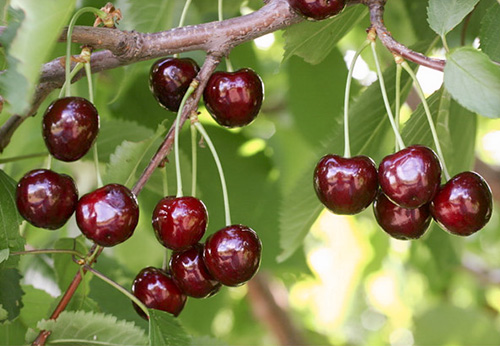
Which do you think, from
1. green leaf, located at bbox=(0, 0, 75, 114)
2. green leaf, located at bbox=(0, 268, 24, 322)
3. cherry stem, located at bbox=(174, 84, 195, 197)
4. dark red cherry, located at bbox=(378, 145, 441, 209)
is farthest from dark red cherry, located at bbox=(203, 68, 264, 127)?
green leaf, located at bbox=(0, 268, 24, 322)

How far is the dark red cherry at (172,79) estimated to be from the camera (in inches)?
47.8

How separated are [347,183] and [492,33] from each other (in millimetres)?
441

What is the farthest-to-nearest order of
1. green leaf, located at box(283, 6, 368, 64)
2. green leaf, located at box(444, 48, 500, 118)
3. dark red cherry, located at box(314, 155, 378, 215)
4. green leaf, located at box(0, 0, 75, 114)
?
green leaf, located at box(283, 6, 368, 64), dark red cherry, located at box(314, 155, 378, 215), green leaf, located at box(444, 48, 500, 118), green leaf, located at box(0, 0, 75, 114)

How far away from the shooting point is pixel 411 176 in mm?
983

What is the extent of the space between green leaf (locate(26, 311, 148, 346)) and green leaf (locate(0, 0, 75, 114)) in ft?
1.66

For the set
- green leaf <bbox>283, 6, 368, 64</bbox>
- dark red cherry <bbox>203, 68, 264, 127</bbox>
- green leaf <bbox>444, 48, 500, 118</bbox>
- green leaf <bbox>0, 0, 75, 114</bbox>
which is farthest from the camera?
green leaf <bbox>283, 6, 368, 64</bbox>

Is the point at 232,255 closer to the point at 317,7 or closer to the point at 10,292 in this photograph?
the point at 317,7

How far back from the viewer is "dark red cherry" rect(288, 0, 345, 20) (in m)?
1.07

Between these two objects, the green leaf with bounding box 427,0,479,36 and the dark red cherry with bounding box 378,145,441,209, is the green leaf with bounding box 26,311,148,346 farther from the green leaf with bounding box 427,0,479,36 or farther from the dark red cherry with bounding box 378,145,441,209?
the green leaf with bounding box 427,0,479,36

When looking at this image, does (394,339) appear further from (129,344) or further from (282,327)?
(129,344)

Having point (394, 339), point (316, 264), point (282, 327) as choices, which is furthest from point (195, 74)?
point (394, 339)

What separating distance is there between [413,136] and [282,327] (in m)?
1.63

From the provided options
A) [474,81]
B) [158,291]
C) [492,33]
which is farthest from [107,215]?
[492,33]

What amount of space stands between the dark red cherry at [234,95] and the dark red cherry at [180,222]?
17cm
